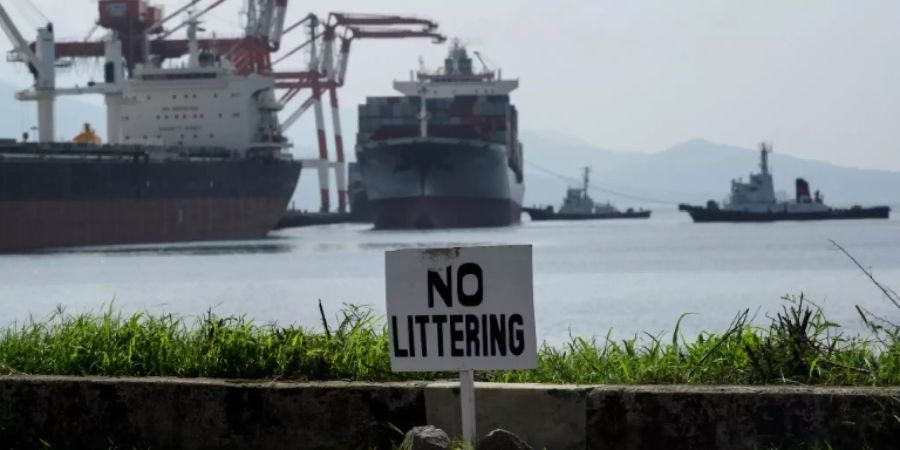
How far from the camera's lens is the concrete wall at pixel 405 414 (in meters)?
6.85

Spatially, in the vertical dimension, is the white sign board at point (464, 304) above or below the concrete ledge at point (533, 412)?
above

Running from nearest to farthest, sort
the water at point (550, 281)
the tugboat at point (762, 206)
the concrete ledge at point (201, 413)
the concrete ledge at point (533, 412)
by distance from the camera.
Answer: the concrete ledge at point (533, 412) < the concrete ledge at point (201, 413) < the water at point (550, 281) < the tugboat at point (762, 206)

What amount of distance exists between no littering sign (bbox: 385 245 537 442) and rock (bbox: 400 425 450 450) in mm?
260

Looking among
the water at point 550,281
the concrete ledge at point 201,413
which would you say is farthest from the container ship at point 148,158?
the concrete ledge at point 201,413

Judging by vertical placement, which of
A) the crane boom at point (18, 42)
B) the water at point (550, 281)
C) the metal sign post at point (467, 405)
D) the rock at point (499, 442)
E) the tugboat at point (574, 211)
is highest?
the crane boom at point (18, 42)

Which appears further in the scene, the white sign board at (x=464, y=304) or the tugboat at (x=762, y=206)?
the tugboat at (x=762, y=206)

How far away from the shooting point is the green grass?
757cm

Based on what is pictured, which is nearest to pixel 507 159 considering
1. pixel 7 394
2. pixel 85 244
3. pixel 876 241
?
pixel 876 241

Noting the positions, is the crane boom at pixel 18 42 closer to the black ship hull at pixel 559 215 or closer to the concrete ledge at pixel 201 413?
the black ship hull at pixel 559 215

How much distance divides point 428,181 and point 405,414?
309ft

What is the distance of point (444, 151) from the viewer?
3954 inches

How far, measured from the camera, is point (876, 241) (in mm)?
79875

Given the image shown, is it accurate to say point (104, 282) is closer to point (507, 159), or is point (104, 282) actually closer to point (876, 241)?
point (876, 241)

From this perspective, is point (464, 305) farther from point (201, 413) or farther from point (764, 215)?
point (764, 215)
